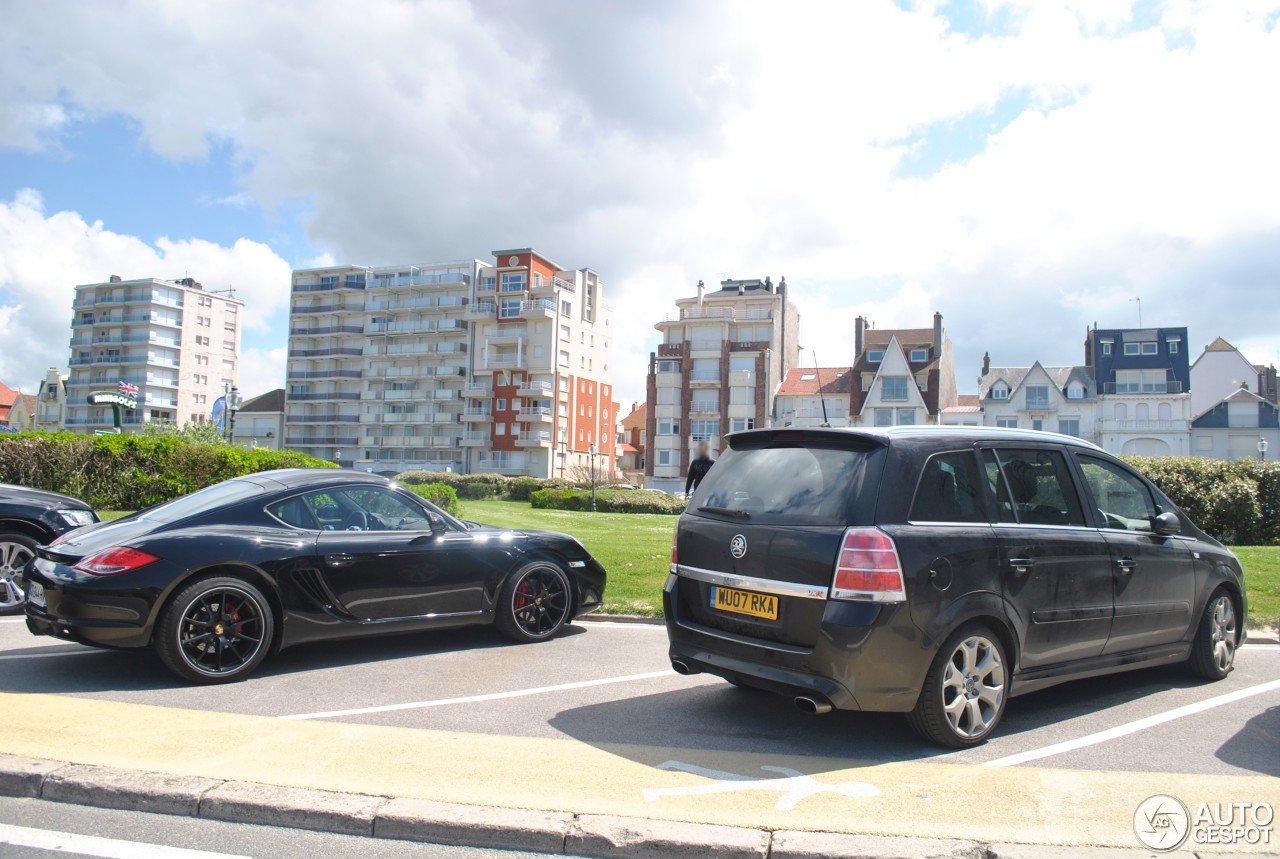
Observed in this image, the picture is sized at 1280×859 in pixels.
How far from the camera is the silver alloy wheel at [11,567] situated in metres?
8.33

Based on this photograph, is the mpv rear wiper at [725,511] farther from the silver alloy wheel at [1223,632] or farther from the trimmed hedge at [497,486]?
the trimmed hedge at [497,486]

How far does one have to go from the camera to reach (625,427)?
117m

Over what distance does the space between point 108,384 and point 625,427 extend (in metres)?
63.6

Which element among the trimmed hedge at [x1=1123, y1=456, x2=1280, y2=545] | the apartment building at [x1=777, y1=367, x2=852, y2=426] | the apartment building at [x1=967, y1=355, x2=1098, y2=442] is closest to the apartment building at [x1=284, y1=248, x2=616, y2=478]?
the apartment building at [x1=777, y1=367, x2=852, y2=426]

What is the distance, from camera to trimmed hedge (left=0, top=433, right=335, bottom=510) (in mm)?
15320

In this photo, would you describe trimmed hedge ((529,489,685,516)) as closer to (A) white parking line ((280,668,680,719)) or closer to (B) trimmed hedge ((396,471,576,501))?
(B) trimmed hedge ((396,471,576,501))

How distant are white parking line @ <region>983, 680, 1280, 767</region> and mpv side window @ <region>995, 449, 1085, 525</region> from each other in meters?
1.25

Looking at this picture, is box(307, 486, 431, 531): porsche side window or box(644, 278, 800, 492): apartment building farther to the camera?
box(644, 278, 800, 492): apartment building

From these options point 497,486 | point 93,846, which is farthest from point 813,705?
point 497,486

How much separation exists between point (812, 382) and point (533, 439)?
25.6 metres

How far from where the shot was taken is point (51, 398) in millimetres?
114250

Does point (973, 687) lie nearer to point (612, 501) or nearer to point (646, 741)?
point (646, 741)

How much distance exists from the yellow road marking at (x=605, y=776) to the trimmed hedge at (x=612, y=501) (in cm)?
3347

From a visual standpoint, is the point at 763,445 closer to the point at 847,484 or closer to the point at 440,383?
the point at 847,484
